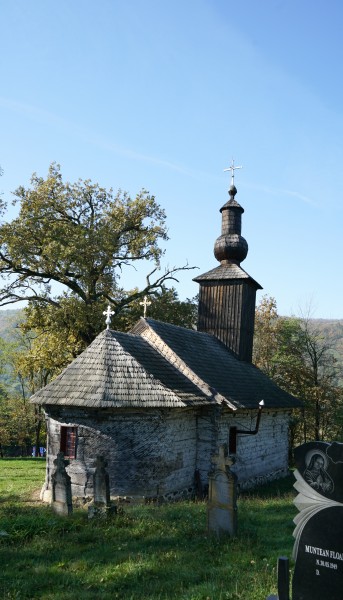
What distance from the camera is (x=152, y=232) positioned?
85.2 ft

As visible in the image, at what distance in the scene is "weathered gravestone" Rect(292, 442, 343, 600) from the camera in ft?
16.7

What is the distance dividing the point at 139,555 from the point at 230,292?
15.6 metres

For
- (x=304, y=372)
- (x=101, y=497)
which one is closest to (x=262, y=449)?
(x=101, y=497)

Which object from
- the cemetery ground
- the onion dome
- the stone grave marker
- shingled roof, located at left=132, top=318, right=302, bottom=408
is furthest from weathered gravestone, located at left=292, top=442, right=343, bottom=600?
the onion dome

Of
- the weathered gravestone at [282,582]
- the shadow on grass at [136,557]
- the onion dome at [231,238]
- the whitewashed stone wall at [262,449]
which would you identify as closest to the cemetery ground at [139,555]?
the shadow on grass at [136,557]

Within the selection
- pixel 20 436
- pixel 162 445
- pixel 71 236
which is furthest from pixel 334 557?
pixel 20 436

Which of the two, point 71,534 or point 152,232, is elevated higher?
point 152,232

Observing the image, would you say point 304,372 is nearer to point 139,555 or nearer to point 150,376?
A: point 150,376

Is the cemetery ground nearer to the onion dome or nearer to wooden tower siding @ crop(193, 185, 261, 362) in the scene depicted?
wooden tower siding @ crop(193, 185, 261, 362)

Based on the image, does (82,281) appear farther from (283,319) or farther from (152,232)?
(283,319)

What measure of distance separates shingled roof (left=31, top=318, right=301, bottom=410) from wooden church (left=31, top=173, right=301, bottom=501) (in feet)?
0.11

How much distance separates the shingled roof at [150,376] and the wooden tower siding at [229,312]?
6.78 ft

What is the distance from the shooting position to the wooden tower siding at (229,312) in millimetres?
21750

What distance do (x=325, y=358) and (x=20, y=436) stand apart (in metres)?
24.8
